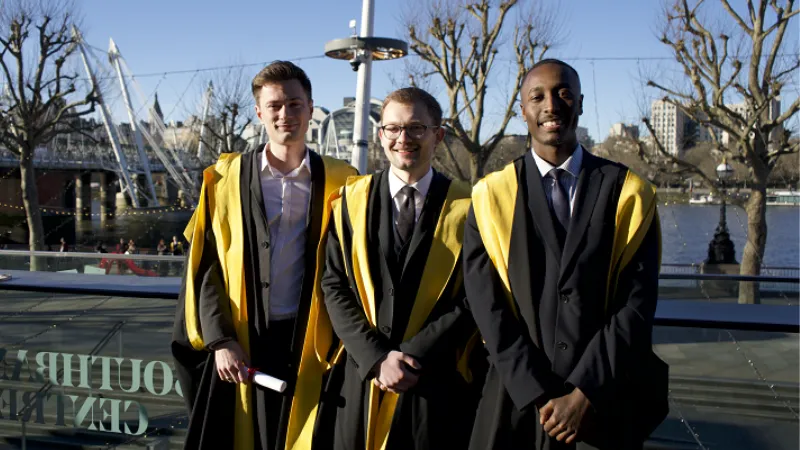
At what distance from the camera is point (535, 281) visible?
2.28 m

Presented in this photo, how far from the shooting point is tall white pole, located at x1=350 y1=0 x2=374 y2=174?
7824mm

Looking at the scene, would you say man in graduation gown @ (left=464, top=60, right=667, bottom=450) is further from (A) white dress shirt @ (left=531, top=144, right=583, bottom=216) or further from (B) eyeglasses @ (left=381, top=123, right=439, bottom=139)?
(B) eyeglasses @ (left=381, top=123, right=439, bottom=139)

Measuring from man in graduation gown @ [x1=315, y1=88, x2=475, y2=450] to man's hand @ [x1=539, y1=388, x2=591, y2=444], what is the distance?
429 mm

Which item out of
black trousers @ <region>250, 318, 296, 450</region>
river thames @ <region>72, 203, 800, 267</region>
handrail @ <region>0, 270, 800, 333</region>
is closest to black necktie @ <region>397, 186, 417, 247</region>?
black trousers @ <region>250, 318, 296, 450</region>

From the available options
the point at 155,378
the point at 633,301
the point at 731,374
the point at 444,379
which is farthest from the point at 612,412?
the point at 155,378

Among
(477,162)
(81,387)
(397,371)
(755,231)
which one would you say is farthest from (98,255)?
(755,231)

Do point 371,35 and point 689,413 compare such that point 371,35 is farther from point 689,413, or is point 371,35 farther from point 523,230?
point 523,230

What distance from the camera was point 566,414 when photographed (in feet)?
6.98

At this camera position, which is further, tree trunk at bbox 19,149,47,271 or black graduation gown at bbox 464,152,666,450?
tree trunk at bbox 19,149,47,271

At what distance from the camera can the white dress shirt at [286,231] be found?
283 cm

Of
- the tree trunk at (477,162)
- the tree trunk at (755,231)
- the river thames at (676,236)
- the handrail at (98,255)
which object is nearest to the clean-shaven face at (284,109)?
the handrail at (98,255)

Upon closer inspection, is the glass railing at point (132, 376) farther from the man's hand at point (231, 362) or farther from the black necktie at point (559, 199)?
the black necktie at point (559, 199)

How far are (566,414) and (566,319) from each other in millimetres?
274

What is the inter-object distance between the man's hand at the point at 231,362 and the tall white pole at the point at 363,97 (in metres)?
5.11
